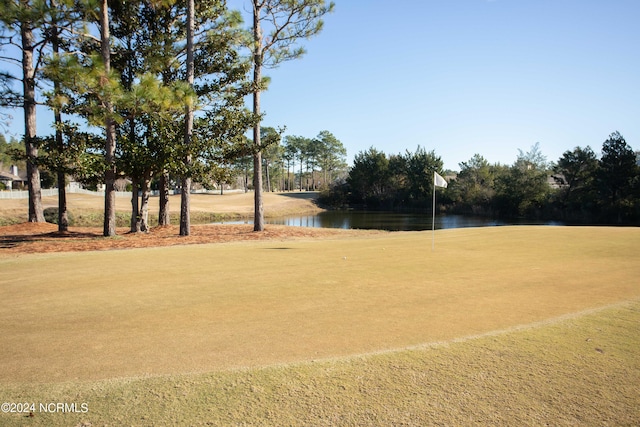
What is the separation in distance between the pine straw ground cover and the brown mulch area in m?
5.43

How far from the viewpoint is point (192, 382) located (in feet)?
13.5

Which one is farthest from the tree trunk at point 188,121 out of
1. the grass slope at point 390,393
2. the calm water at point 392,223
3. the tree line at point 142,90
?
the calm water at point 392,223

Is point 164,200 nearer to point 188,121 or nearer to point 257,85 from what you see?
point 188,121

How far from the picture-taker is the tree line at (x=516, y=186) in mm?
43094

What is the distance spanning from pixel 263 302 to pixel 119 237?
44.4ft

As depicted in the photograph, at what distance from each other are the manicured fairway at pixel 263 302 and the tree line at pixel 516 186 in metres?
37.7

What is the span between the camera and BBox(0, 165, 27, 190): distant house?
212 ft

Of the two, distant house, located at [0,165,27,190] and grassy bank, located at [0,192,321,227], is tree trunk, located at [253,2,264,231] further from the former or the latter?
distant house, located at [0,165,27,190]

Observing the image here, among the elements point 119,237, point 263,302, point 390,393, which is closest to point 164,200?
point 119,237

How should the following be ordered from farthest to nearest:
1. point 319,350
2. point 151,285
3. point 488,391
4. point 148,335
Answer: point 151,285 → point 148,335 → point 319,350 → point 488,391

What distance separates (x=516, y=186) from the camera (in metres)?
51.9

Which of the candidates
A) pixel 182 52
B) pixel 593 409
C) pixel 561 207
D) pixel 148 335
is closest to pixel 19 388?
pixel 148 335

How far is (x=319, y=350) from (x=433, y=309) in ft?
8.28

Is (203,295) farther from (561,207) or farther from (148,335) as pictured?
(561,207)
